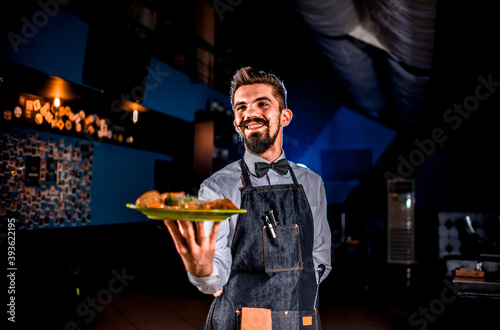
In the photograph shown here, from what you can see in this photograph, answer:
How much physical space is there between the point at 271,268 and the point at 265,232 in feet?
0.41

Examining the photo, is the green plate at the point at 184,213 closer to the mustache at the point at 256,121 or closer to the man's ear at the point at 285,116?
the mustache at the point at 256,121

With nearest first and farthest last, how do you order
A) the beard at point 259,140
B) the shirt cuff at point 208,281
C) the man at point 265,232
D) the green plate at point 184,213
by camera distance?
the green plate at point 184,213
the shirt cuff at point 208,281
the man at point 265,232
the beard at point 259,140

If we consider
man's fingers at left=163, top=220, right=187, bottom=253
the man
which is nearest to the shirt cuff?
the man

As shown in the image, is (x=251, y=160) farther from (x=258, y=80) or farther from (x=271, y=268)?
(x=271, y=268)

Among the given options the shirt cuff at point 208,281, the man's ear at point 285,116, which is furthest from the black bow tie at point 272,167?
the shirt cuff at point 208,281

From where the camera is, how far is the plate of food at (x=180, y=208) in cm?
93

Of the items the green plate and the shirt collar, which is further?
the shirt collar

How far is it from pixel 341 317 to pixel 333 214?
271 cm

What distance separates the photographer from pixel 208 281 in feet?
3.70

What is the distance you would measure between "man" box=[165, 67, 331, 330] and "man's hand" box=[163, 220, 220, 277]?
169 millimetres

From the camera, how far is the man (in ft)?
4.35

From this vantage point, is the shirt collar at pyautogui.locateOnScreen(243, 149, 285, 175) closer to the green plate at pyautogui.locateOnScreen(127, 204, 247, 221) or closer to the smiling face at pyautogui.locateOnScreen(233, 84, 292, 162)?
the smiling face at pyautogui.locateOnScreen(233, 84, 292, 162)

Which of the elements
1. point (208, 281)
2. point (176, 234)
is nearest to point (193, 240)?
point (176, 234)

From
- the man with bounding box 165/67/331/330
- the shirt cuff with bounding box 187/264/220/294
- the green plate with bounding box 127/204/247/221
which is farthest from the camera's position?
the man with bounding box 165/67/331/330
